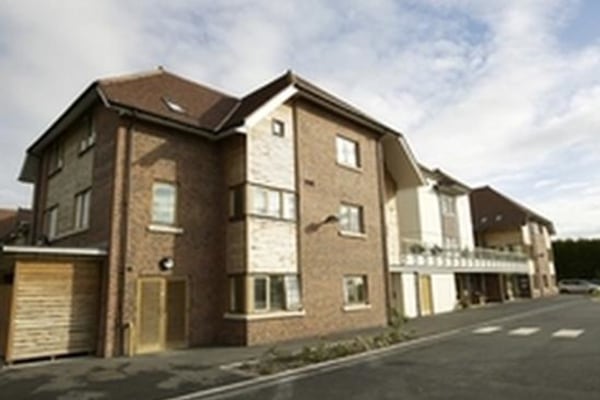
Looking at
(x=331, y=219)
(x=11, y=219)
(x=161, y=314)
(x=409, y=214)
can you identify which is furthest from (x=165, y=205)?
(x=11, y=219)

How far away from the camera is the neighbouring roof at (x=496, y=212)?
42.7m

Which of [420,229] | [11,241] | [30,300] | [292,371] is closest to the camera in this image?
[292,371]

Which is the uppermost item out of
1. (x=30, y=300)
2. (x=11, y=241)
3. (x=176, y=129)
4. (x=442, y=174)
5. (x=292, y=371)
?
(x=442, y=174)

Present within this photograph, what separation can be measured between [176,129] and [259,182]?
312 cm

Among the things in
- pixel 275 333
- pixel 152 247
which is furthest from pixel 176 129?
pixel 275 333

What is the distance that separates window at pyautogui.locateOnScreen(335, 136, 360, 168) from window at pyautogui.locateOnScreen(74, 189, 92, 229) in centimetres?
926

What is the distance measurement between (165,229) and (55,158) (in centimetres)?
738

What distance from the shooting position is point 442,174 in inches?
1236

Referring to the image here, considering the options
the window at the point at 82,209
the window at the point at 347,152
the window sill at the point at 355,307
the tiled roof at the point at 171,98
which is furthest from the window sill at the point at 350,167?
the window at the point at 82,209

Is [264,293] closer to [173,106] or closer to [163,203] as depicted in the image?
[163,203]

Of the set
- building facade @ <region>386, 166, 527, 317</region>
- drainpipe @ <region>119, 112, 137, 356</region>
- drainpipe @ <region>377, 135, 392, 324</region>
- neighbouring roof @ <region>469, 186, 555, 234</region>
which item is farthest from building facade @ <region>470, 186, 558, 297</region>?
drainpipe @ <region>119, 112, 137, 356</region>

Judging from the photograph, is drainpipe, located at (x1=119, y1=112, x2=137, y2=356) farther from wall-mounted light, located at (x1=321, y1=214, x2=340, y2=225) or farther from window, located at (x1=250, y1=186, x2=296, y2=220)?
wall-mounted light, located at (x1=321, y1=214, x2=340, y2=225)

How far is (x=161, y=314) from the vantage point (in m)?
14.0

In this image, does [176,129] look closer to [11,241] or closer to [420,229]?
[11,241]
